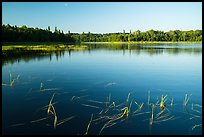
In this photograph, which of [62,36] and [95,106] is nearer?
[95,106]

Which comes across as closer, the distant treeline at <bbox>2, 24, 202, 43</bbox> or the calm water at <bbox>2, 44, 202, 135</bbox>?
the calm water at <bbox>2, 44, 202, 135</bbox>

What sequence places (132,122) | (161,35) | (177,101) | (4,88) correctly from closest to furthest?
(132,122)
(177,101)
(4,88)
(161,35)

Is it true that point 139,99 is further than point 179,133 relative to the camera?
Yes

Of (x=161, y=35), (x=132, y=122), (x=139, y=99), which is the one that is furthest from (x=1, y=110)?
(x=161, y=35)

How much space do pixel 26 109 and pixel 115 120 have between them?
509cm

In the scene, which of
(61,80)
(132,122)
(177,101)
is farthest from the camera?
(61,80)

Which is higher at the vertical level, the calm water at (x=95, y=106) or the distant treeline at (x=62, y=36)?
the distant treeline at (x=62, y=36)

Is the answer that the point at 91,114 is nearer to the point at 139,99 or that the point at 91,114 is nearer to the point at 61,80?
the point at 139,99

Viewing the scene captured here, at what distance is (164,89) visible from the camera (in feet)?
56.8

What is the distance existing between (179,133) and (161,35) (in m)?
188

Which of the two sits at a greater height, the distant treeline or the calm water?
the distant treeline

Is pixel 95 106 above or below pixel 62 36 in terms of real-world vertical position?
below

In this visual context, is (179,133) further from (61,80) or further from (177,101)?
(61,80)

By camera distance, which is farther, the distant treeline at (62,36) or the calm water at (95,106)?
the distant treeline at (62,36)
